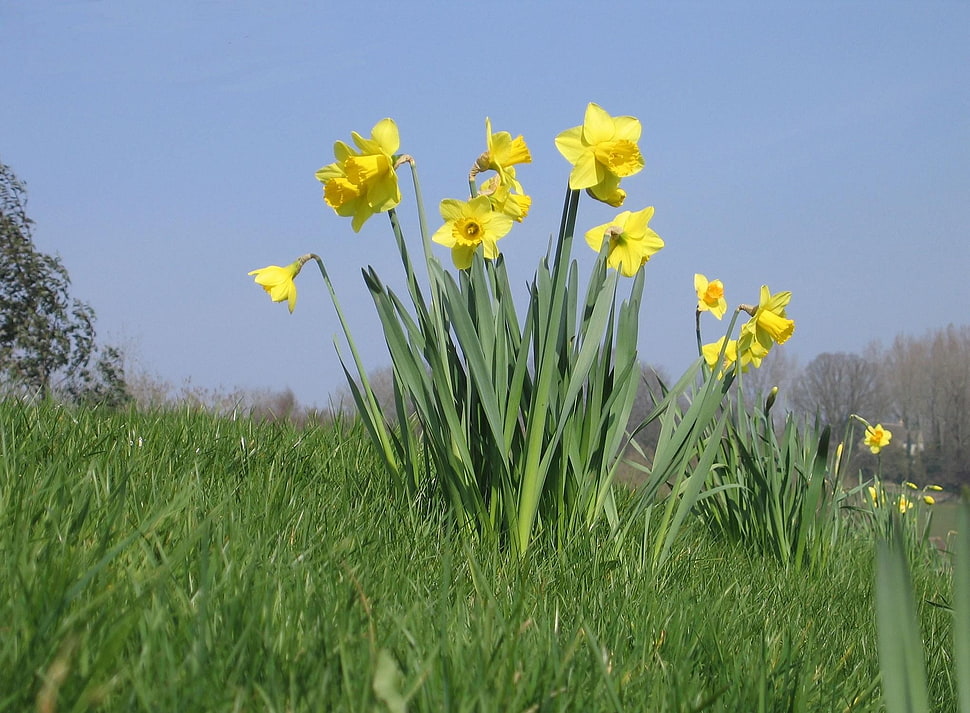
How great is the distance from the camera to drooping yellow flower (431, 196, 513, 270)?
2.37 m

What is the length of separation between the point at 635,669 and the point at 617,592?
17.5 inches

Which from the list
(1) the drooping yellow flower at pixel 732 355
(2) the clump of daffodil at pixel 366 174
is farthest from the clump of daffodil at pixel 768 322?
(2) the clump of daffodil at pixel 366 174

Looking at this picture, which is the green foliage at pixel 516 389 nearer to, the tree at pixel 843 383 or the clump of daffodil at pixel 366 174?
the clump of daffodil at pixel 366 174

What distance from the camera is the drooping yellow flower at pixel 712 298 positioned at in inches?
132

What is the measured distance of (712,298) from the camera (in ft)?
11.0

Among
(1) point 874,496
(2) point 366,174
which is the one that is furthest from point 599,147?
(1) point 874,496

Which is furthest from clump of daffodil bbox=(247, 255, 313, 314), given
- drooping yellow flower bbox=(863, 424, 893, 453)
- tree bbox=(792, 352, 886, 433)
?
tree bbox=(792, 352, 886, 433)

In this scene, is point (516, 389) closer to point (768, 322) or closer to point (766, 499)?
point (768, 322)

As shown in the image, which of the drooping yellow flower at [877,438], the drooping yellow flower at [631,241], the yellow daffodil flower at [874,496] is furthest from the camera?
the drooping yellow flower at [877,438]

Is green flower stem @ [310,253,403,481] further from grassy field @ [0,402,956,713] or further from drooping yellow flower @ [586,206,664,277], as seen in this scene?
drooping yellow flower @ [586,206,664,277]

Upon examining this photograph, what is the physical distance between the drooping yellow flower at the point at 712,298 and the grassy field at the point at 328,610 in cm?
103

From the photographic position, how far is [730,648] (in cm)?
164

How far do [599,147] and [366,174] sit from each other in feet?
2.19

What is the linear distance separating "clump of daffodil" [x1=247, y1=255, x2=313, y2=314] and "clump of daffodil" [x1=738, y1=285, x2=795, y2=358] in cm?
161
